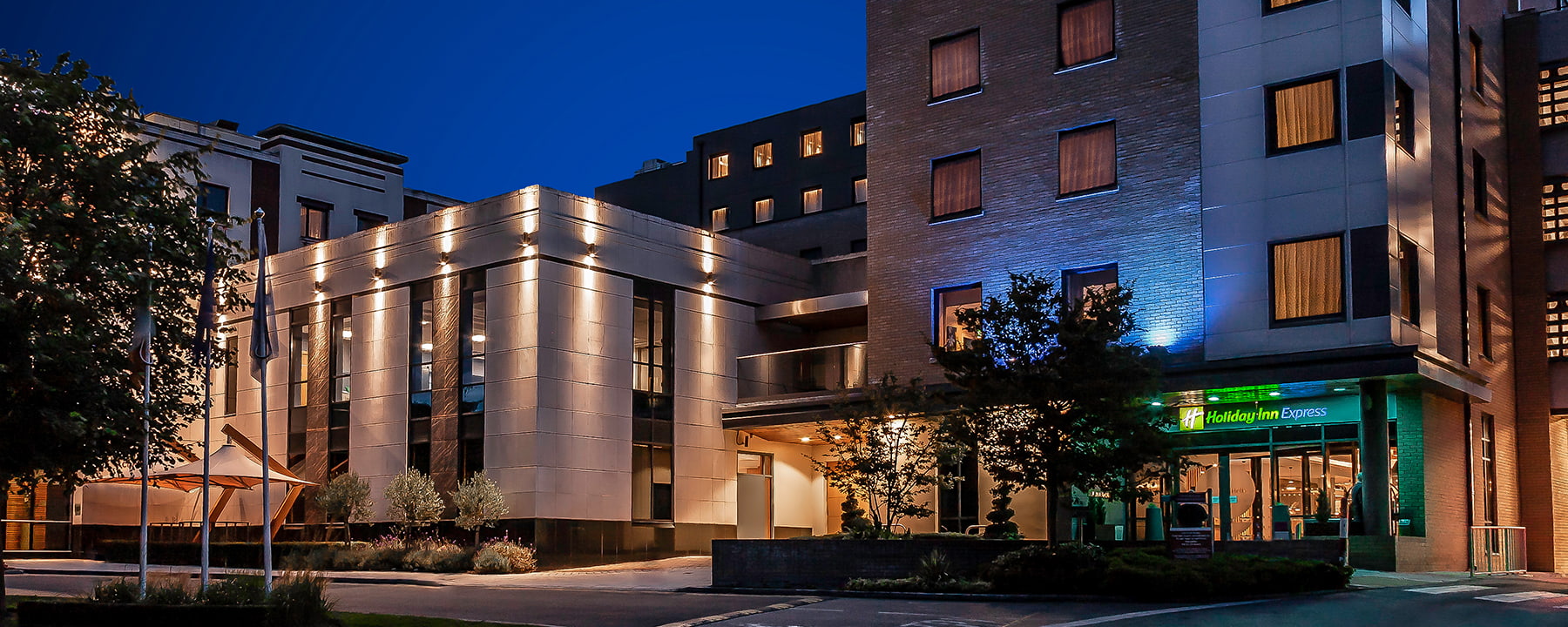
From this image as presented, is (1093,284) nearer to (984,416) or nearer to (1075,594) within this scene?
(984,416)

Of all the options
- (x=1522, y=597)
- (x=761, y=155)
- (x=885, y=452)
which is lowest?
(x=1522, y=597)

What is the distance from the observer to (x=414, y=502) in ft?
112

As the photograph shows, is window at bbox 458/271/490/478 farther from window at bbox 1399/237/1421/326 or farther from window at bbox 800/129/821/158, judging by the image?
window at bbox 800/129/821/158

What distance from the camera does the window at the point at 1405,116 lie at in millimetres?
28672

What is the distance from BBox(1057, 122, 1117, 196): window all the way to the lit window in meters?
31.0

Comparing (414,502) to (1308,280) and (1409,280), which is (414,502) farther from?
(1409,280)

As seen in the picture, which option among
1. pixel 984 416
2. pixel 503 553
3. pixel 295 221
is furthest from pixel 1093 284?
pixel 295 221

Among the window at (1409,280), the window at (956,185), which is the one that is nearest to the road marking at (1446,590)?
the window at (1409,280)

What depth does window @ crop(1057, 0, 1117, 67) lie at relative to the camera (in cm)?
3203

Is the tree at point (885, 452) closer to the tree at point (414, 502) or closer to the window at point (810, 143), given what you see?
the tree at point (414, 502)

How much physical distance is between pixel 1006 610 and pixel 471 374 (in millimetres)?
19535

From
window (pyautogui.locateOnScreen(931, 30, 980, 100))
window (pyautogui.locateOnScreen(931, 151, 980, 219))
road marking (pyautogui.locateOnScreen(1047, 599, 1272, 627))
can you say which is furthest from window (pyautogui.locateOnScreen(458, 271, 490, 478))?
road marking (pyautogui.locateOnScreen(1047, 599, 1272, 627))

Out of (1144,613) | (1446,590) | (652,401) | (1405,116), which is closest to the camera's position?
(1144,613)

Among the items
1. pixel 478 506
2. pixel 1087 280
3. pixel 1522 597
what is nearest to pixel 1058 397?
pixel 1522 597
